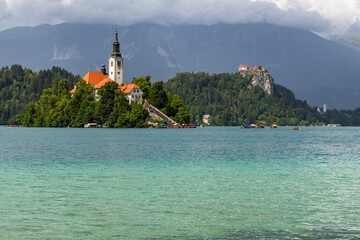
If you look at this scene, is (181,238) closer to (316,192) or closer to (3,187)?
(316,192)

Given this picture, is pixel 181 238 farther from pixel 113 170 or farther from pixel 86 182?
pixel 113 170

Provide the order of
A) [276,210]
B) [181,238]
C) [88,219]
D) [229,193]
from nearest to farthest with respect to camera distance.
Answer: [181,238] → [88,219] → [276,210] → [229,193]

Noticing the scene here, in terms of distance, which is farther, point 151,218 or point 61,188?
point 61,188

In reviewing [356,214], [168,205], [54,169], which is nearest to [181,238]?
[168,205]

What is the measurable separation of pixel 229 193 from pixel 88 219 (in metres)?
10.8

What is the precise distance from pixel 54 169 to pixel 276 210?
26722 millimetres

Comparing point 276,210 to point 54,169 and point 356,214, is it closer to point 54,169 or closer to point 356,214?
point 356,214

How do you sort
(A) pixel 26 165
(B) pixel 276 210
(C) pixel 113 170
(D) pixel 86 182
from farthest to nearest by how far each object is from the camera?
(A) pixel 26 165 < (C) pixel 113 170 < (D) pixel 86 182 < (B) pixel 276 210

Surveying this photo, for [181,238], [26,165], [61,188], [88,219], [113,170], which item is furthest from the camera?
[26,165]

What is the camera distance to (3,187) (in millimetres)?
33438

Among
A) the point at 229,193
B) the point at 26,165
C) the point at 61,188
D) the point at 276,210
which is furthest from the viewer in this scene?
the point at 26,165

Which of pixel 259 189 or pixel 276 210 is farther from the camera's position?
pixel 259 189

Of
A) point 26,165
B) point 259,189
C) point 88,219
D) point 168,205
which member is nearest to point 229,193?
point 259,189

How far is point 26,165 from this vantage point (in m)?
50.1
